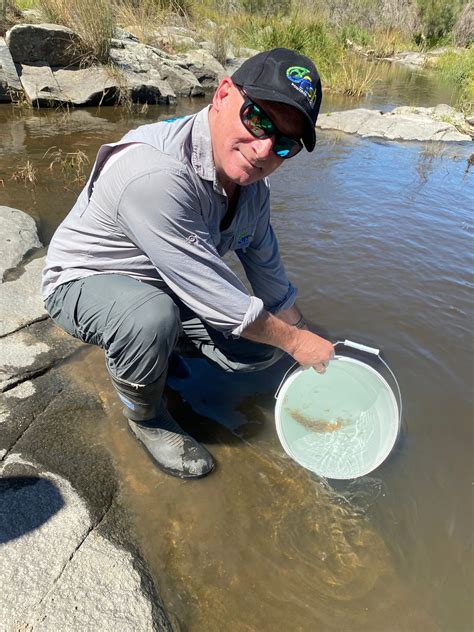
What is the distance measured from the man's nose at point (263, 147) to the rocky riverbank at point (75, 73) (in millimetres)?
7284

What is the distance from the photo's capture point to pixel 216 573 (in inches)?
64.3

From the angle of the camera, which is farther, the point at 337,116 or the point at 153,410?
the point at 337,116

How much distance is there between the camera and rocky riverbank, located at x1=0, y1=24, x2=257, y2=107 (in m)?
7.50

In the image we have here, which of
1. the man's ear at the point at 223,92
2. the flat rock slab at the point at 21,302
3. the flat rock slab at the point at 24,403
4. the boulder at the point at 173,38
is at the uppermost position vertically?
the man's ear at the point at 223,92

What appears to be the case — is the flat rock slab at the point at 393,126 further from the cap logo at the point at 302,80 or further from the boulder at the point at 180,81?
the cap logo at the point at 302,80

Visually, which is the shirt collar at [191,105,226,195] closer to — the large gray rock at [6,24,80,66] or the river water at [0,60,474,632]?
the river water at [0,60,474,632]

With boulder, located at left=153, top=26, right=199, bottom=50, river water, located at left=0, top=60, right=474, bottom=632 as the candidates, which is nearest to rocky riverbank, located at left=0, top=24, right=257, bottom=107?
boulder, located at left=153, top=26, right=199, bottom=50

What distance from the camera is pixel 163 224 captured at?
1.56 m

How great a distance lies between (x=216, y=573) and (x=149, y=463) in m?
0.55

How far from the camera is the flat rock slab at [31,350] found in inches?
89.2

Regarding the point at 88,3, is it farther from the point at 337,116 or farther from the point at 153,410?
the point at 153,410

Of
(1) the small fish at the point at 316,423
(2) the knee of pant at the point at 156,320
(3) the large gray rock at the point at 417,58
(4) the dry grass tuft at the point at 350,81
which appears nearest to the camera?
(2) the knee of pant at the point at 156,320

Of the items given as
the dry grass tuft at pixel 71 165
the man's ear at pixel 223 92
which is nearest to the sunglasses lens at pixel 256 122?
the man's ear at pixel 223 92

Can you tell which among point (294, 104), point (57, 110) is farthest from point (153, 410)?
point (57, 110)
